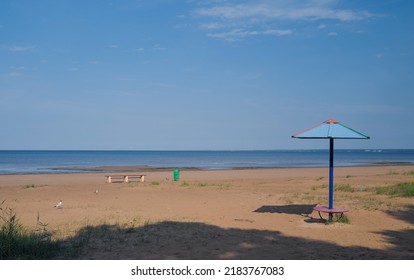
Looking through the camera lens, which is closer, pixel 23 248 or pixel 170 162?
pixel 23 248

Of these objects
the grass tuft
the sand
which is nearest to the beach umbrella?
the sand

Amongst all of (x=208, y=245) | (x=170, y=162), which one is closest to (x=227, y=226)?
(x=208, y=245)

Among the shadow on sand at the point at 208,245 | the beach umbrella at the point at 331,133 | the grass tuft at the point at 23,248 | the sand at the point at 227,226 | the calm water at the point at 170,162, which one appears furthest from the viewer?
the calm water at the point at 170,162

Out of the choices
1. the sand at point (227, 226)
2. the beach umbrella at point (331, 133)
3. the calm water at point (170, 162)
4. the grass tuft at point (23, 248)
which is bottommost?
the calm water at point (170, 162)

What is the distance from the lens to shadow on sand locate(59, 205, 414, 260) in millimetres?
6672

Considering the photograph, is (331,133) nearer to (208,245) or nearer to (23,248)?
(208,245)

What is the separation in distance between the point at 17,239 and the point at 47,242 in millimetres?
484

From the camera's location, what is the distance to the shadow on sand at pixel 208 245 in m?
6.67

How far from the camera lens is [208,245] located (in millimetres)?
7410

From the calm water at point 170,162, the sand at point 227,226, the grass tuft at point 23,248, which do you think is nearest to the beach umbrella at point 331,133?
the sand at point 227,226

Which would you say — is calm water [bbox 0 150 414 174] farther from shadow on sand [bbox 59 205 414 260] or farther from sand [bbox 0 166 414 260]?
shadow on sand [bbox 59 205 414 260]

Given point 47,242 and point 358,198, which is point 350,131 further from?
point 47,242

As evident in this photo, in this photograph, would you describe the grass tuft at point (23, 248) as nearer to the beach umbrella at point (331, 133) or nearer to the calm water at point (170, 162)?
the beach umbrella at point (331, 133)

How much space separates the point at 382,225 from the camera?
9.34 metres
